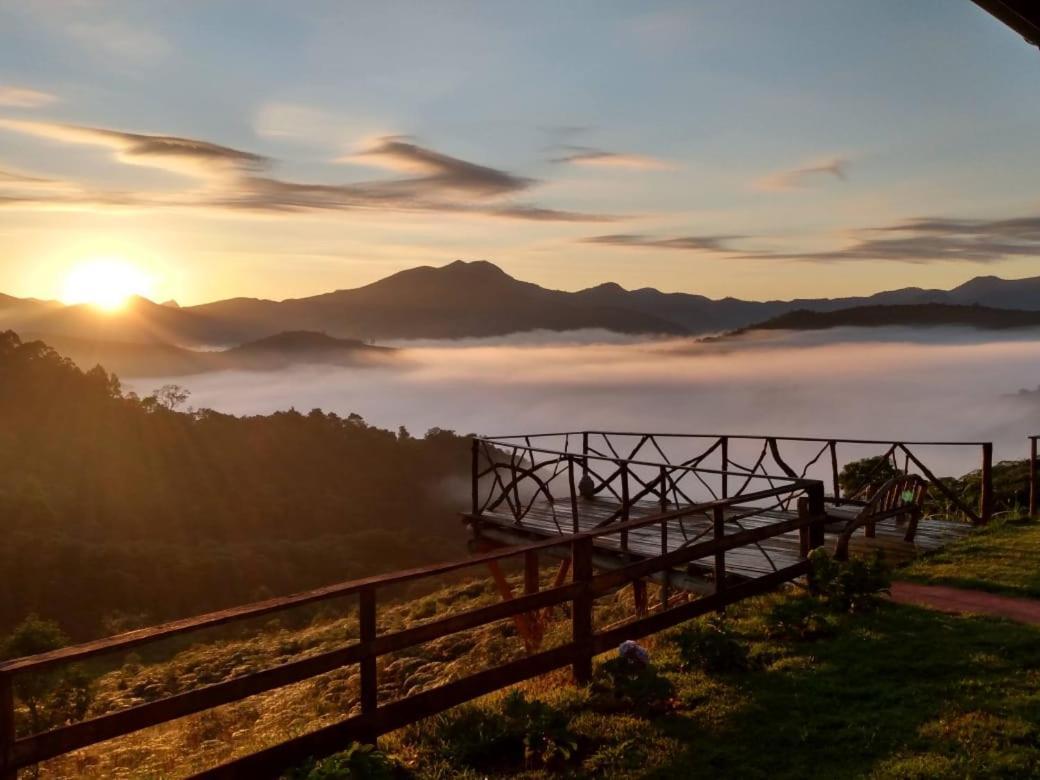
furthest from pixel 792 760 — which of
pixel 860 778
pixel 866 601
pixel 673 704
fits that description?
pixel 866 601

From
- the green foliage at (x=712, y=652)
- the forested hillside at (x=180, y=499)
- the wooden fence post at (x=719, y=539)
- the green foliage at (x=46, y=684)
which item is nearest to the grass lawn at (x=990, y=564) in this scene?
the wooden fence post at (x=719, y=539)

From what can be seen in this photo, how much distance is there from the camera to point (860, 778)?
548 centimetres

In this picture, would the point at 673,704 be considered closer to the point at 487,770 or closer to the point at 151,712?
the point at 487,770

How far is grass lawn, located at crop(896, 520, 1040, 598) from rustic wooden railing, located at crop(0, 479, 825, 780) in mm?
3291

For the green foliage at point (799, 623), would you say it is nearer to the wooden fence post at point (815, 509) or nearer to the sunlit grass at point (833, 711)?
the sunlit grass at point (833, 711)

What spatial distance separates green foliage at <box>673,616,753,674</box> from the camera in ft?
24.9

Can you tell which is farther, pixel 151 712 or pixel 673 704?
pixel 673 704

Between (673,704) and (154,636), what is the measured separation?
394cm

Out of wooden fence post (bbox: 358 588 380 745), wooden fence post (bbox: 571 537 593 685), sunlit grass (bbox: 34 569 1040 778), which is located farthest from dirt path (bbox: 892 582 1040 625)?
wooden fence post (bbox: 358 588 380 745)

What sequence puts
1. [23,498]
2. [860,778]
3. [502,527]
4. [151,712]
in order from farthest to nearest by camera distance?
[23,498]
[502,527]
[860,778]
[151,712]

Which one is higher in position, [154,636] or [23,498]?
[154,636]

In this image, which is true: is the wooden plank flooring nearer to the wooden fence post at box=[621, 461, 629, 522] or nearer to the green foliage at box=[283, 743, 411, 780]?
the wooden fence post at box=[621, 461, 629, 522]

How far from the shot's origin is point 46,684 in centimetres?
1608

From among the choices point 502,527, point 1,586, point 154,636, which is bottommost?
point 1,586
